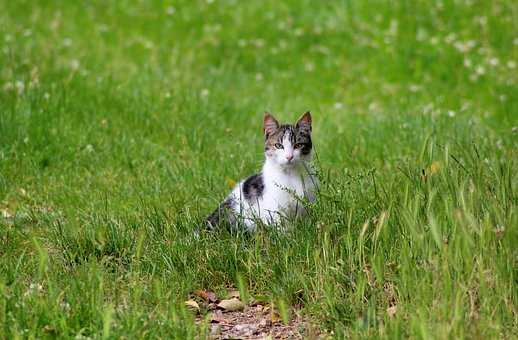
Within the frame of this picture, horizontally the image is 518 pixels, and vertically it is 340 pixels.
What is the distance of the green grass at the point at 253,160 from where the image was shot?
3990mm

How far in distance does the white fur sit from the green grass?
0.76 ft

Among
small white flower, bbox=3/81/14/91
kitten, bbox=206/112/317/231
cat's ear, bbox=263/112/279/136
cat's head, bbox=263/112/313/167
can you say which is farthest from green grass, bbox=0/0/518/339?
cat's ear, bbox=263/112/279/136

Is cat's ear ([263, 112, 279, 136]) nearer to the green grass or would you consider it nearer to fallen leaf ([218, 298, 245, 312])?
the green grass

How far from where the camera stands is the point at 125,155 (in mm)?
7215

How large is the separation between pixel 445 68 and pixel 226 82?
102 inches

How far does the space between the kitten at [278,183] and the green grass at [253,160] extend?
22 centimetres

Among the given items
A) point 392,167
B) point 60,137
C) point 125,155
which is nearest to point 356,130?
point 392,167

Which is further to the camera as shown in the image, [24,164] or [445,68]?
[445,68]

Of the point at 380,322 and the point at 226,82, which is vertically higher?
the point at 226,82

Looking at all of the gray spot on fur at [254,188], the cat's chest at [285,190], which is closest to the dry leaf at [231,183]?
the gray spot on fur at [254,188]

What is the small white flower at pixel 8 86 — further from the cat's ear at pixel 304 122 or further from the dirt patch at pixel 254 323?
the dirt patch at pixel 254 323

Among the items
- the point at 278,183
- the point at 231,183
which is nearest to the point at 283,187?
the point at 278,183

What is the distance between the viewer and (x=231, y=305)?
4.56 metres

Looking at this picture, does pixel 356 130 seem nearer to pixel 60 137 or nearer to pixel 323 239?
→ pixel 60 137
